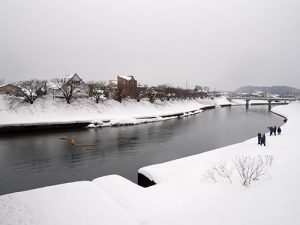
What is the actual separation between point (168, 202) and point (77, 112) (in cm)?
3318

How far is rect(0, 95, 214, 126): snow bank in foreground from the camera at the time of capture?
3238 centimetres

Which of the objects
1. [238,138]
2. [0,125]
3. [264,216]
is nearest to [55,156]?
[0,125]

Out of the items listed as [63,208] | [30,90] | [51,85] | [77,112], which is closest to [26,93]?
[30,90]

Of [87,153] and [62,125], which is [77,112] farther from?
[87,153]

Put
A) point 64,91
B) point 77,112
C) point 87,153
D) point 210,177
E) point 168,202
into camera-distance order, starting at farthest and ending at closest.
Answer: point 64,91 → point 77,112 → point 87,153 → point 210,177 → point 168,202

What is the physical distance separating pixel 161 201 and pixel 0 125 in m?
27.1

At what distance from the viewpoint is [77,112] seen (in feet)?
126

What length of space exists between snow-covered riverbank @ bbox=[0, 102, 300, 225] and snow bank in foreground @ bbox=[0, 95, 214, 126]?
24403 millimetres

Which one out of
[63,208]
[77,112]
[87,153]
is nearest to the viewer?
[63,208]

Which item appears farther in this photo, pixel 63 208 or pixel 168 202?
pixel 168 202

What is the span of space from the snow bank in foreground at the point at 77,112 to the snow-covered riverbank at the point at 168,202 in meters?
24.4

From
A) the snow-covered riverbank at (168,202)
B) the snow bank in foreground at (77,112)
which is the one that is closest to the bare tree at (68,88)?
the snow bank in foreground at (77,112)

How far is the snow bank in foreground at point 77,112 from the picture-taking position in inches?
1275

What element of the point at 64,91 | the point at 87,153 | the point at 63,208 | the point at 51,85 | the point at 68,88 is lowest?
the point at 87,153
